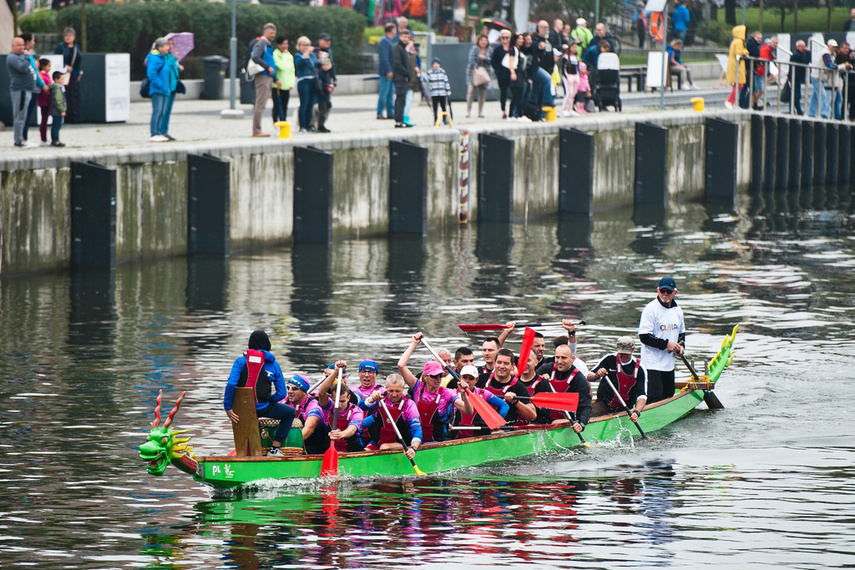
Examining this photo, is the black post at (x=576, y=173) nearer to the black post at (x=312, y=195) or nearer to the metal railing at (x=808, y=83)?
the black post at (x=312, y=195)

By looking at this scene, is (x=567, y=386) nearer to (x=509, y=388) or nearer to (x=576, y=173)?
(x=509, y=388)

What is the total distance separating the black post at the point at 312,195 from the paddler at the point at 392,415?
1642 centimetres

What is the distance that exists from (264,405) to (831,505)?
20.8 feet

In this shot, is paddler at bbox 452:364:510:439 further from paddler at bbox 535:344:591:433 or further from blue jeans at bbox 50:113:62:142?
blue jeans at bbox 50:113:62:142

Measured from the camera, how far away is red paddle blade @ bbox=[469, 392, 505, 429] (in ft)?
58.1

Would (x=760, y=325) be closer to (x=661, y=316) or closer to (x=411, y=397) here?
(x=661, y=316)

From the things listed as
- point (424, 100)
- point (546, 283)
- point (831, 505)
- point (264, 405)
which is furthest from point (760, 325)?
point (424, 100)

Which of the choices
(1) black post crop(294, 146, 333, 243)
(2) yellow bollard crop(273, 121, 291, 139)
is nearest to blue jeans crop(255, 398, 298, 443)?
(1) black post crop(294, 146, 333, 243)

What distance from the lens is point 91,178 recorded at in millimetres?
28406

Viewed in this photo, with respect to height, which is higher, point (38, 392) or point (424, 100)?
point (424, 100)

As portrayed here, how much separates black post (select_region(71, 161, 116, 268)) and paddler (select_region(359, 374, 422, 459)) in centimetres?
1291

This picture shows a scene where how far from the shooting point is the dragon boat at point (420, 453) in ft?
49.9

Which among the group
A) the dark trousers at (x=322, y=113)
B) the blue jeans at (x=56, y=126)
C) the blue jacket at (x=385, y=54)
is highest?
the blue jacket at (x=385, y=54)

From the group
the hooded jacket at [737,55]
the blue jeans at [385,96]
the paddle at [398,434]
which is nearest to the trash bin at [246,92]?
the blue jeans at [385,96]
